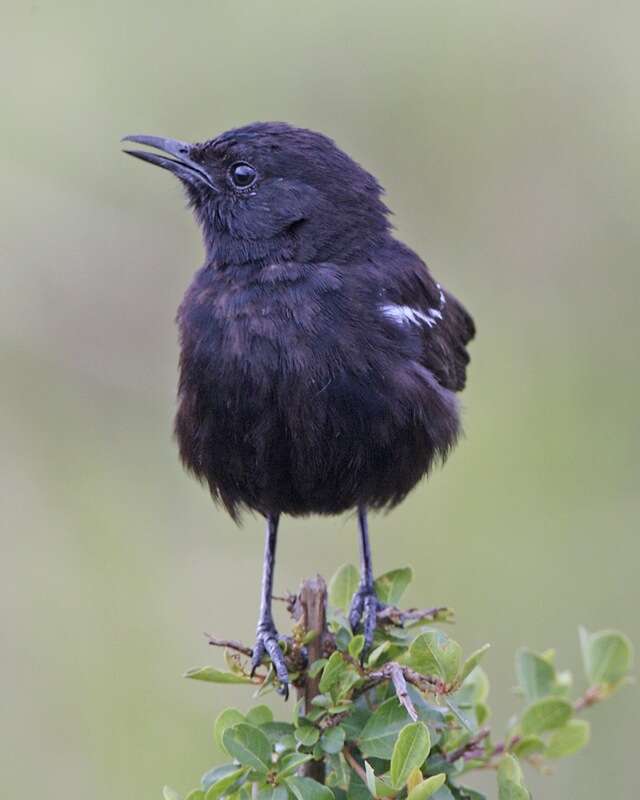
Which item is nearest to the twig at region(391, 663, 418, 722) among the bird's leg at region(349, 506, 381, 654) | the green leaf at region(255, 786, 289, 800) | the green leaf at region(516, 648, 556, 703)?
the green leaf at region(255, 786, 289, 800)

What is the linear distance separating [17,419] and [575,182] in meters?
3.16

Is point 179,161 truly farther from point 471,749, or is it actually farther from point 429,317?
point 471,749

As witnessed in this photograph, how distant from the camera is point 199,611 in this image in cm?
669

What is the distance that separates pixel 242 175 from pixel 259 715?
8.21 feet

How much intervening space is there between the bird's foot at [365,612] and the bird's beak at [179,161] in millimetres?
1775

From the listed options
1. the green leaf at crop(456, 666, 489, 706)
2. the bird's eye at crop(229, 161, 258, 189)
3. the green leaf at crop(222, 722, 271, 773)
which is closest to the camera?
the green leaf at crop(222, 722, 271, 773)

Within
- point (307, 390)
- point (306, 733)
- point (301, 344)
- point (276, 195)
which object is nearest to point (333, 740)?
point (306, 733)

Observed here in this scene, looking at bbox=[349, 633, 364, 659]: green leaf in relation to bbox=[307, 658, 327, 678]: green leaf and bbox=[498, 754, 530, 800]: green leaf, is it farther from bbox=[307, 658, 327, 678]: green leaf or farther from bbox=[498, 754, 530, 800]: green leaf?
bbox=[498, 754, 530, 800]: green leaf

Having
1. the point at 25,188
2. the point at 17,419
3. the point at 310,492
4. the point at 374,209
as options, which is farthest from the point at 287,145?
the point at 17,419

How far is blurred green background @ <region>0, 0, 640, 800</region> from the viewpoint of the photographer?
6.77 meters

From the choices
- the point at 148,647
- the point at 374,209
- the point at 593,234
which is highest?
the point at 593,234

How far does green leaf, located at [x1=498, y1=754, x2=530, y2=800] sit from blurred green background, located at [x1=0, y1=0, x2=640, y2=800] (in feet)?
10.8

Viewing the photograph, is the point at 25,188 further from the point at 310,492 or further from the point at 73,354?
the point at 310,492

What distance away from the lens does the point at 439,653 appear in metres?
3.20
